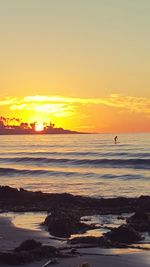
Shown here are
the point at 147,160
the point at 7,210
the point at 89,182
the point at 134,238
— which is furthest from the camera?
the point at 147,160

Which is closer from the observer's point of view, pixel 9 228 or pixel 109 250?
pixel 109 250

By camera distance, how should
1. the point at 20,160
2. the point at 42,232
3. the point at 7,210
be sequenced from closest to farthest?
the point at 42,232, the point at 7,210, the point at 20,160

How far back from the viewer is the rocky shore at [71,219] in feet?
35.6

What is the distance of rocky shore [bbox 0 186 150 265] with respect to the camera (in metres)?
10.9

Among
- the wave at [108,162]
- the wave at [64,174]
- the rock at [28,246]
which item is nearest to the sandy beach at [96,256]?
the rock at [28,246]

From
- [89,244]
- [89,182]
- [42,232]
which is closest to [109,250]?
[89,244]

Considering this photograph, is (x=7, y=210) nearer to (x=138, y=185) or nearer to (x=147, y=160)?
(x=138, y=185)

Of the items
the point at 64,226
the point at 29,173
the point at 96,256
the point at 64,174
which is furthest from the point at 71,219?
the point at 29,173

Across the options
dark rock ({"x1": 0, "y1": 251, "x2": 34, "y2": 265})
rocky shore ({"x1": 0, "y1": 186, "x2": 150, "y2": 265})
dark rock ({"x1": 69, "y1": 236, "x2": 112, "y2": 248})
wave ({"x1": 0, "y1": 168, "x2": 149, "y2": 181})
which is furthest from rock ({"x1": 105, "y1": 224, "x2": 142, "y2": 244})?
wave ({"x1": 0, "y1": 168, "x2": 149, "y2": 181})

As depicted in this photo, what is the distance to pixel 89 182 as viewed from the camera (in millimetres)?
32750

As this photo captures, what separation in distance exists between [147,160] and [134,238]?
39.1 m

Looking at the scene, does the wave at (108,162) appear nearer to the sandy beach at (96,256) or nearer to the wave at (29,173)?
the wave at (29,173)

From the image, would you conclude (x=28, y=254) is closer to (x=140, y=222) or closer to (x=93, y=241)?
(x=93, y=241)

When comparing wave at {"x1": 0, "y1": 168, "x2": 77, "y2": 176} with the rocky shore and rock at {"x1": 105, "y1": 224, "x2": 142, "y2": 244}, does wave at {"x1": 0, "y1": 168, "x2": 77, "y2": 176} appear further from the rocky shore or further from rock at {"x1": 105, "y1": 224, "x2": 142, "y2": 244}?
rock at {"x1": 105, "y1": 224, "x2": 142, "y2": 244}
